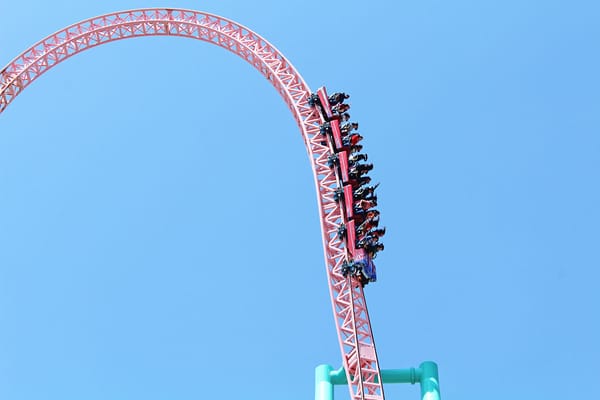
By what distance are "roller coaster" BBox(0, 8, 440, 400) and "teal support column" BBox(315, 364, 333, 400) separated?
3 centimetres

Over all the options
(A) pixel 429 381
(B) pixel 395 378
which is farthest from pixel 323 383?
(A) pixel 429 381

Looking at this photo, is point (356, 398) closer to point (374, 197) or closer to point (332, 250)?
point (332, 250)

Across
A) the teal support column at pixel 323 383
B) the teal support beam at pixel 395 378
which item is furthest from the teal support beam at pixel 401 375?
→ the teal support column at pixel 323 383

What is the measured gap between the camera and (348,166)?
24891 mm

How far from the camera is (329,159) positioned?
82.4 ft

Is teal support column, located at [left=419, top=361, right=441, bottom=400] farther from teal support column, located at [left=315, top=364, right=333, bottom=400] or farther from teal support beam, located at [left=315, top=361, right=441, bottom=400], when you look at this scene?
teal support column, located at [left=315, top=364, right=333, bottom=400]

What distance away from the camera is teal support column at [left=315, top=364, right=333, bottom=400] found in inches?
872

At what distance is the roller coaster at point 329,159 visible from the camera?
21859 mm

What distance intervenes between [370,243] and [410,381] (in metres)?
4.46

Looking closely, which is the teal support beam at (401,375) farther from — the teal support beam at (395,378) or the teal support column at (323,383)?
the teal support column at (323,383)

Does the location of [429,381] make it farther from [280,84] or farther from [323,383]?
[280,84]

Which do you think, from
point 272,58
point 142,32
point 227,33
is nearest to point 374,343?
point 272,58

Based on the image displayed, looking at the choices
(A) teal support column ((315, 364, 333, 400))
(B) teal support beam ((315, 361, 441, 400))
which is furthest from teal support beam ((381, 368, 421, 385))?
(A) teal support column ((315, 364, 333, 400))

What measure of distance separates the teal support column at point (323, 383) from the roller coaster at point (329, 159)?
0.10 feet
